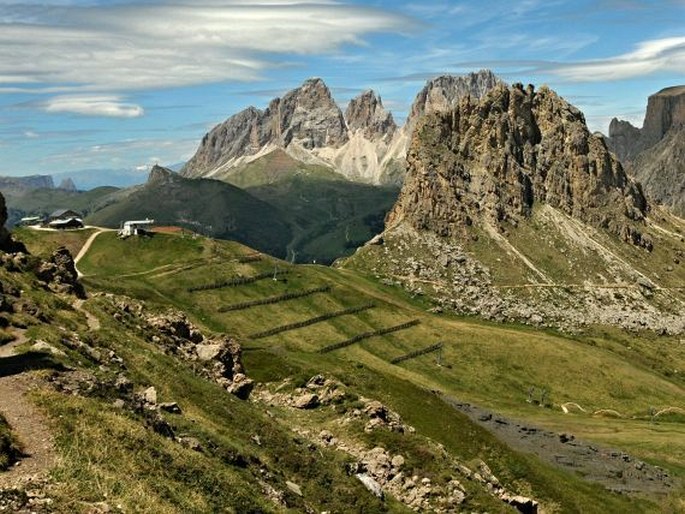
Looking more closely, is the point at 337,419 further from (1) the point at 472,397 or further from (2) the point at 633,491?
(1) the point at 472,397

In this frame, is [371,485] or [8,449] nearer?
[8,449]

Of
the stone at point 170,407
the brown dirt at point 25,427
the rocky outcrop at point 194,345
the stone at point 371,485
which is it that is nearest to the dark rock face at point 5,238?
the rocky outcrop at point 194,345

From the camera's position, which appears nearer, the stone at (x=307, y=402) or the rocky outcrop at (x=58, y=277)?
the stone at (x=307, y=402)

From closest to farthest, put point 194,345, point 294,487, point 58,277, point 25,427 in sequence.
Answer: point 25,427 → point 294,487 → point 58,277 → point 194,345

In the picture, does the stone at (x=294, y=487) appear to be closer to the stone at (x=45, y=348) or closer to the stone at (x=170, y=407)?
the stone at (x=170, y=407)

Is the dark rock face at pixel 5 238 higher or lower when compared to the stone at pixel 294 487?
higher

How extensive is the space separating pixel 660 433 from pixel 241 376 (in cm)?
12117

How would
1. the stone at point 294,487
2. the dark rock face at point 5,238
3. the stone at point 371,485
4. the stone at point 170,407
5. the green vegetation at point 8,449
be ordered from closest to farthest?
the green vegetation at point 8,449, the stone at point 294,487, the stone at point 170,407, the stone at point 371,485, the dark rock face at point 5,238

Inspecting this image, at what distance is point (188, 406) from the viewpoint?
50219 millimetres

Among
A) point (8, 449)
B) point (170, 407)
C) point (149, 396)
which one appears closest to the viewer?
point (8, 449)

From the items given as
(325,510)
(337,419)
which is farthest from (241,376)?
(325,510)

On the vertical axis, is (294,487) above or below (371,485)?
above

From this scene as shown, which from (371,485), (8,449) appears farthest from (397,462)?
(8,449)

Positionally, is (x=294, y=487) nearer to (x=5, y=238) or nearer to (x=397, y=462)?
(x=397, y=462)
